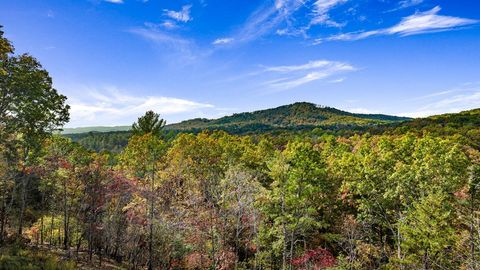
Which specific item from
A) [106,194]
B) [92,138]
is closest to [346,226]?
[106,194]

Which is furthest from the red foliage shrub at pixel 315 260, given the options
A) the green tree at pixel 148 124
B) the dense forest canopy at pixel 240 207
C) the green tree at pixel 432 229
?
the green tree at pixel 148 124

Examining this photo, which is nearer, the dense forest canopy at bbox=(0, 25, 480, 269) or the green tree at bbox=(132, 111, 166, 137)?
the dense forest canopy at bbox=(0, 25, 480, 269)

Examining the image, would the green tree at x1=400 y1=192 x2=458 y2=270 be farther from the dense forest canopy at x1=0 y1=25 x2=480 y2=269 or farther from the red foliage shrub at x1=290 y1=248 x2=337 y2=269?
the red foliage shrub at x1=290 y1=248 x2=337 y2=269

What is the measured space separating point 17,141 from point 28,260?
7371mm

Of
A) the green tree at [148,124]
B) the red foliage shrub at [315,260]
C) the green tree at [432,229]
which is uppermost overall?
the green tree at [148,124]

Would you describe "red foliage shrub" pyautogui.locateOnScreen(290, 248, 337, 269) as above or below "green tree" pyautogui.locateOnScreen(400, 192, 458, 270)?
below

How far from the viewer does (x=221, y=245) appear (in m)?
29.3

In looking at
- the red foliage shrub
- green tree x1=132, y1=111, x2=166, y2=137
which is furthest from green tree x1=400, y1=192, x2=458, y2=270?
green tree x1=132, y1=111, x2=166, y2=137

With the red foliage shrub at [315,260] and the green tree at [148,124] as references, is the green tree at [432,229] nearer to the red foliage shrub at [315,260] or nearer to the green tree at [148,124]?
the red foliage shrub at [315,260]

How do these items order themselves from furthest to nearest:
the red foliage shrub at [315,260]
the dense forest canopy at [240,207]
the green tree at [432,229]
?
1. the red foliage shrub at [315,260]
2. the dense forest canopy at [240,207]
3. the green tree at [432,229]

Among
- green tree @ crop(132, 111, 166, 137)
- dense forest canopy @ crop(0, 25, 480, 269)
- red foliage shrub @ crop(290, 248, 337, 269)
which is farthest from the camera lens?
green tree @ crop(132, 111, 166, 137)

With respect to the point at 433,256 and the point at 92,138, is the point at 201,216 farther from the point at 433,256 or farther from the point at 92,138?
the point at 92,138

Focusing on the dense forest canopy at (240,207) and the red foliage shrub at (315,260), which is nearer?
the dense forest canopy at (240,207)

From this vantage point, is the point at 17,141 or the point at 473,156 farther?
the point at 473,156
